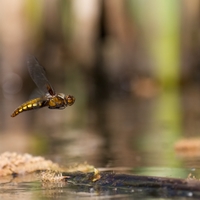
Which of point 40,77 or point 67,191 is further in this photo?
point 40,77

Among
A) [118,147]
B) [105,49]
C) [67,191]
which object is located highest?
[105,49]

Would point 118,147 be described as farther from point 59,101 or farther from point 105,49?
point 105,49

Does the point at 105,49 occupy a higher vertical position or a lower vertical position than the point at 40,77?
higher

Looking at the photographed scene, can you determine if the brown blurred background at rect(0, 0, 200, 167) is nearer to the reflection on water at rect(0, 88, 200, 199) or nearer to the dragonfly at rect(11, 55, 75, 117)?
the reflection on water at rect(0, 88, 200, 199)

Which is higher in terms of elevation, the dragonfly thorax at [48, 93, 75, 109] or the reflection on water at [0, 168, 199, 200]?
the dragonfly thorax at [48, 93, 75, 109]

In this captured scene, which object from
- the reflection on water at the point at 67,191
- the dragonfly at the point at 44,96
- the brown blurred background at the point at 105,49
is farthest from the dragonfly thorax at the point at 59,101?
the brown blurred background at the point at 105,49

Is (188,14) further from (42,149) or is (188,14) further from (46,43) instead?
(42,149)

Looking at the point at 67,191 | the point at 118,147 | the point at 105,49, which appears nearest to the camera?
the point at 67,191

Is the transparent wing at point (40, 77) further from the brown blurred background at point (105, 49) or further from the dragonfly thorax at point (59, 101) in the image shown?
the brown blurred background at point (105, 49)

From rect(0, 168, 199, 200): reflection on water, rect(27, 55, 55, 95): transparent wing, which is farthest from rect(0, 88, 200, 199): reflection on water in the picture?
rect(27, 55, 55, 95): transparent wing

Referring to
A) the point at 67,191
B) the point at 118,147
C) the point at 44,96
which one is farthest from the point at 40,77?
the point at 118,147
